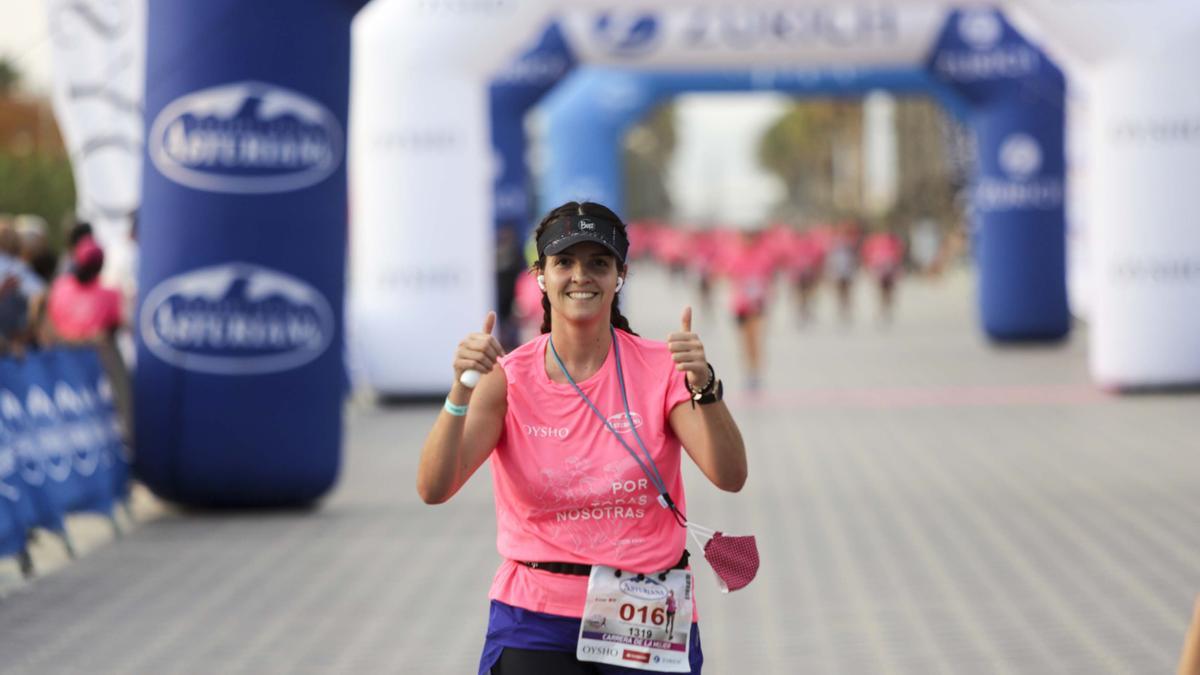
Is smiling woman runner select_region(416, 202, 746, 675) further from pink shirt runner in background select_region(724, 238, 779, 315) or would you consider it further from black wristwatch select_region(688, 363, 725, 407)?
pink shirt runner in background select_region(724, 238, 779, 315)

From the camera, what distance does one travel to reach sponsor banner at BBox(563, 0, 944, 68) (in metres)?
21.0

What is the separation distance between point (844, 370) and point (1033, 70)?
435 centimetres

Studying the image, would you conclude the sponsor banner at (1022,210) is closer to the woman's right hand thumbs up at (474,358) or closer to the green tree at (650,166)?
the woman's right hand thumbs up at (474,358)

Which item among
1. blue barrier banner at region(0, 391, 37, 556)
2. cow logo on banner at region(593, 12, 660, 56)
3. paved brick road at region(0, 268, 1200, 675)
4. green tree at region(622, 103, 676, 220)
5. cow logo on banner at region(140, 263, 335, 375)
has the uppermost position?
green tree at region(622, 103, 676, 220)

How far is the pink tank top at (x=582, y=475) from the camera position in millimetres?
3664

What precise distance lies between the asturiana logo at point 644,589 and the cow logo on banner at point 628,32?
18.2 m

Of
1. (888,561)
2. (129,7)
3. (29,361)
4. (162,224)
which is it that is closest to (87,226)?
(162,224)

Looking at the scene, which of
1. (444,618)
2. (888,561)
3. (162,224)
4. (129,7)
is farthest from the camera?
(129,7)

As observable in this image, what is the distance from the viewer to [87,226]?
1175 cm

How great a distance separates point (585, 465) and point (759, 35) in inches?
710

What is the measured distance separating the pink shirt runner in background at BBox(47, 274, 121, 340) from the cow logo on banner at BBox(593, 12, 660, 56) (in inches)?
450

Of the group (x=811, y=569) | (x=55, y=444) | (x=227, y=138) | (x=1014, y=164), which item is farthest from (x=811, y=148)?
(x=811, y=569)

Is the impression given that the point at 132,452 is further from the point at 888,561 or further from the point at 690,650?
the point at 690,650

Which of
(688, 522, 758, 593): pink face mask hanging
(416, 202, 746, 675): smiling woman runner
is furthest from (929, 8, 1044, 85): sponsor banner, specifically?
(416, 202, 746, 675): smiling woman runner
